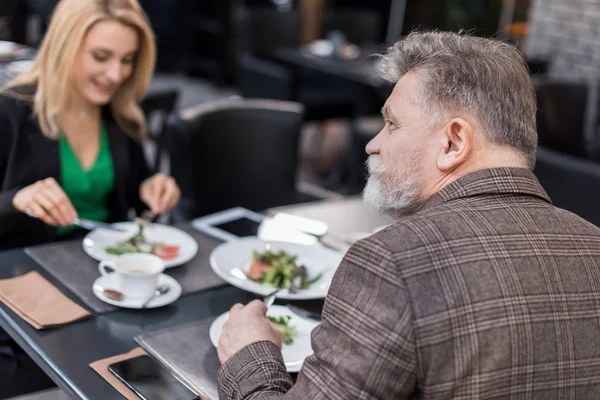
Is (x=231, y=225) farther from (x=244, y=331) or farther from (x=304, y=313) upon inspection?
(x=244, y=331)

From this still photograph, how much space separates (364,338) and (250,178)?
1963 mm

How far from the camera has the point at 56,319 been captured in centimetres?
158

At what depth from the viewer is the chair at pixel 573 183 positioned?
305cm

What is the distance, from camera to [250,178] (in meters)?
3.00

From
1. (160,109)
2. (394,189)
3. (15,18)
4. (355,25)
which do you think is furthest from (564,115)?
(15,18)

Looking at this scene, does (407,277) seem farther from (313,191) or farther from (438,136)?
(313,191)

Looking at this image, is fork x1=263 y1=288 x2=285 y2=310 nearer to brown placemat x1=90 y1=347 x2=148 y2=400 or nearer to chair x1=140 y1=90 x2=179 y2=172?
brown placemat x1=90 y1=347 x2=148 y2=400

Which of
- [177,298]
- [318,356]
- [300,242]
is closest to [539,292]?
[318,356]

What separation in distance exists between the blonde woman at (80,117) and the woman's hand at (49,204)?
0.13m

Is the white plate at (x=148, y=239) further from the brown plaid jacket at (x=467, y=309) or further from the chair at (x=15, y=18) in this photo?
the chair at (x=15, y=18)

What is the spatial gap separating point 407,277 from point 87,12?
151 cm

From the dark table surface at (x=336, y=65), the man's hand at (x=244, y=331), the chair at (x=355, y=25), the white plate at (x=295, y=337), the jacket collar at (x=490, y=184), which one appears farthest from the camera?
the chair at (x=355, y=25)

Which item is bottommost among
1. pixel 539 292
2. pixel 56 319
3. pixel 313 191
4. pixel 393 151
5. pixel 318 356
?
pixel 313 191

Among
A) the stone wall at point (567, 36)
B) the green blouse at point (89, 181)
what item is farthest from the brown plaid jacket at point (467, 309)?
the stone wall at point (567, 36)
